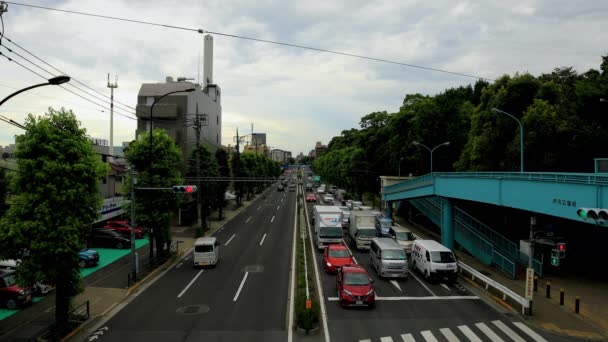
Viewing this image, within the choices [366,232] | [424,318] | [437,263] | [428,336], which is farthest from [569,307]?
[366,232]

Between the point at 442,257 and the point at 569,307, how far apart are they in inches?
269

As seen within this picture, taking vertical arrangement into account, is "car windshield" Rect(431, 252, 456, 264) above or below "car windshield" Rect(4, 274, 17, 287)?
above

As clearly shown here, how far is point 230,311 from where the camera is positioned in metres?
19.8

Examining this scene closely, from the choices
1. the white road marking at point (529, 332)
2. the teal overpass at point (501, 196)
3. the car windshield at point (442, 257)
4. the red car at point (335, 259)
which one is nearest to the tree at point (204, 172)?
the red car at point (335, 259)

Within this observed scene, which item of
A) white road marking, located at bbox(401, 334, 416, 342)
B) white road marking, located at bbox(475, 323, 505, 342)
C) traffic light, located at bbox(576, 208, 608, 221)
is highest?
traffic light, located at bbox(576, 208, 608, 221)

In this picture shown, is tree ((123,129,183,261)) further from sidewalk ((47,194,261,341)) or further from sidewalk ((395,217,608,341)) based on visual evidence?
sidewalk ((395,217,608,341))

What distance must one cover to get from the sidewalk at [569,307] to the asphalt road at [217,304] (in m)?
12.2

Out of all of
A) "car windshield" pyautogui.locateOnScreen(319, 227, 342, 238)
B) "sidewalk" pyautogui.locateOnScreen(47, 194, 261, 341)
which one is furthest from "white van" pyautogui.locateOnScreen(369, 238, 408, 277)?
"sidewalk" pyautogui.locateOnScreen(47, 194, 261, 341)

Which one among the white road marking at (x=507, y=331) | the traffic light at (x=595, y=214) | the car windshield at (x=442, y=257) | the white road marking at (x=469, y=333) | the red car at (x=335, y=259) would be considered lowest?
the white road marking at (x=507, y=331)

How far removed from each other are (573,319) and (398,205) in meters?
42.9

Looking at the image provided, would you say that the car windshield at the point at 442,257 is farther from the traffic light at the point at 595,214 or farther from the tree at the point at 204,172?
the tree at the point at 204,172

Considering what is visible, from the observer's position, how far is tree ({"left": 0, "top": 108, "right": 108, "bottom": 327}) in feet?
53.9

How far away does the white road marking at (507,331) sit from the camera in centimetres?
1651

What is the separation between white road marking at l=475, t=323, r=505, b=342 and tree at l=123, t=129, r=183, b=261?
21.2 m
